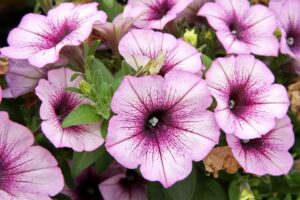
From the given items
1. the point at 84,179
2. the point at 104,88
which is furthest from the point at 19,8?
the point at 104,88

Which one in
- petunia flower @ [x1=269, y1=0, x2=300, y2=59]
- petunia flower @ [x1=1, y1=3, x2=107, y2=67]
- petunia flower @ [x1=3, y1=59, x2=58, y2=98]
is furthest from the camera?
petunia flower @ [x1=269, y1=0, x2=300, y2=59]

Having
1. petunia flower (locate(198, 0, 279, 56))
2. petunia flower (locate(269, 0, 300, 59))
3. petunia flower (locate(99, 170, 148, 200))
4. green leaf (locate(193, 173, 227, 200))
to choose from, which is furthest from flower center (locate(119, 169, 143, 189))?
petunia flower (locate(269, 0, 300, 59))

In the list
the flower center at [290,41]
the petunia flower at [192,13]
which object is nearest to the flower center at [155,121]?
the petunia flower at [192,13]

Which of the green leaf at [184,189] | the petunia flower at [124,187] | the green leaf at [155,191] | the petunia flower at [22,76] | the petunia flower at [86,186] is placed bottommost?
the petunia flower at [86,186]

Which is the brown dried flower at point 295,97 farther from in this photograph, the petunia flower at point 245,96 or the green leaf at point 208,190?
the green leaf at point 208,190

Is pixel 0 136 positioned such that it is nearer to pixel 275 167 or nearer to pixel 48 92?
pixel 48 92

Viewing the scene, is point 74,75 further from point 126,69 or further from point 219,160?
point 219,160

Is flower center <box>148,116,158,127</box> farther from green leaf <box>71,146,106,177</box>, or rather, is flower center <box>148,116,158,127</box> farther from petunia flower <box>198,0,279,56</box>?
petunia flower <box>198,0,279,56</box>

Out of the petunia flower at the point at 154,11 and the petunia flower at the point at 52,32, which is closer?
the petunia flower at the point at 52,32

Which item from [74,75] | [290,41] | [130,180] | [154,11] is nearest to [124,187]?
[130,180]
